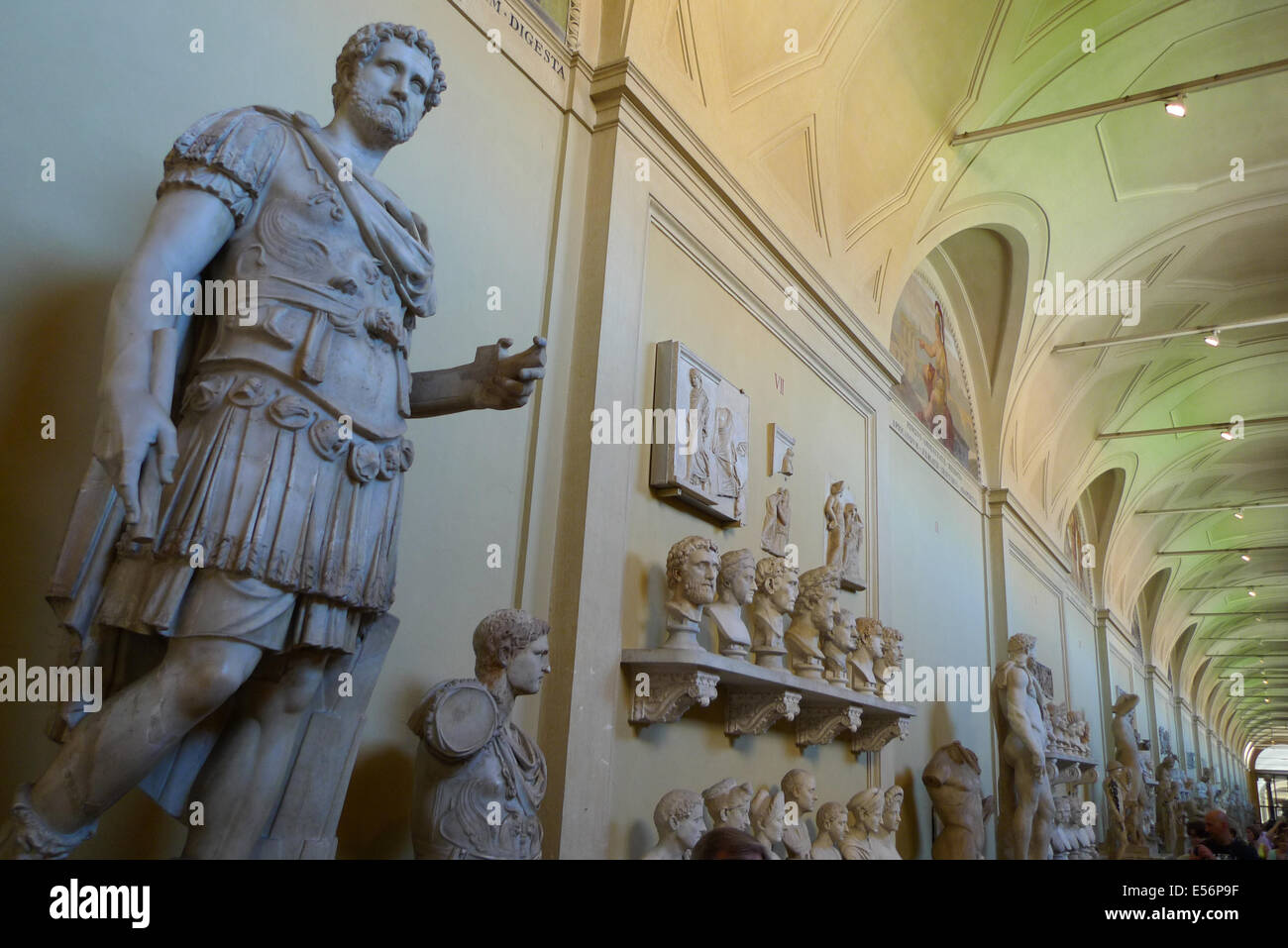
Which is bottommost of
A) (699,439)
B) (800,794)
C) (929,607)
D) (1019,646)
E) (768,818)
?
(768,818)

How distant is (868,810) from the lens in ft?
21.7

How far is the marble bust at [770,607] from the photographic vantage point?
19.8 ft

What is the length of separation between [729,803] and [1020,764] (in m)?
6.37

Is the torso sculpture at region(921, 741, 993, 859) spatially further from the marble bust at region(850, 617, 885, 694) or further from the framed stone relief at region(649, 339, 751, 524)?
the framed stone relief at region(649, 339, 751, 524)

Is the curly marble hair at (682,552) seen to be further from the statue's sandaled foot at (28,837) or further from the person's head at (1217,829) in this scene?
the person's head at (1217,829)

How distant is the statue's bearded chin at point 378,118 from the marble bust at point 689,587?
278 centimetres

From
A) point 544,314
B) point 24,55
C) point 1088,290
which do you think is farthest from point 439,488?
point 1088,290

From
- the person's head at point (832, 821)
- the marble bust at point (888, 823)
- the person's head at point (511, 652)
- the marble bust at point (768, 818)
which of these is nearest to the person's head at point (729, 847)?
the person's head at point (511, 652)

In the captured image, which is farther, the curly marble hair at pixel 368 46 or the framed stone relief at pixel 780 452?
the framed stone relief at pixel 780 452

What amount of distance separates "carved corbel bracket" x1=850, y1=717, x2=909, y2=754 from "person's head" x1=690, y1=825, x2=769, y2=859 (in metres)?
5.37

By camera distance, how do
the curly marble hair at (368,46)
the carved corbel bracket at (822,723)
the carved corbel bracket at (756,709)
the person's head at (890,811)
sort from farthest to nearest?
the carved corbel bracket at (822,723), the person's head at (890,811), the carved corbel bracket at (756,709), the curly marble hair at (368,46)

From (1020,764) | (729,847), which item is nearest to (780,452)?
(729,847)

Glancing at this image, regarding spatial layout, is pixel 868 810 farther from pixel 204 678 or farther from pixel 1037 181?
pixel 1037 181

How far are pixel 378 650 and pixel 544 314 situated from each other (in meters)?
2.75
